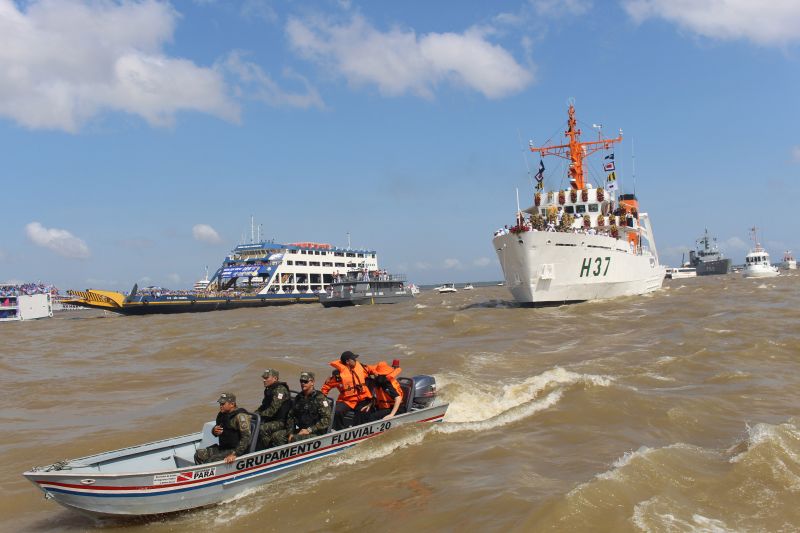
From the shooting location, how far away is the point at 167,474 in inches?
253

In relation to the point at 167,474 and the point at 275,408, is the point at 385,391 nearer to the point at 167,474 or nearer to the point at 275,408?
the point at 275,408

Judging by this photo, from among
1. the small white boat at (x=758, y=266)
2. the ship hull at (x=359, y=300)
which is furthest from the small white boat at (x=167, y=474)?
the small white boat at (x=758, y=266)

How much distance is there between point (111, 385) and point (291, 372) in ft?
16.3

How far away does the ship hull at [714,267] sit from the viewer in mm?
103625

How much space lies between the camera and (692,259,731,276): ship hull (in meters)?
104

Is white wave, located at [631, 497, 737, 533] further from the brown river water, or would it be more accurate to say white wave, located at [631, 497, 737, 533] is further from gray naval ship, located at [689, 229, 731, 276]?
gray naval ship, located at [689, 229, 731, 276]

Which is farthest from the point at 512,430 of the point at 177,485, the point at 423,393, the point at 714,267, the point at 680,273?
the point at 714,267

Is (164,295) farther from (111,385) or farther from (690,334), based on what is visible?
(690,334)

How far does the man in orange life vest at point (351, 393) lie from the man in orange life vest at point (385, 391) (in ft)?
0.64

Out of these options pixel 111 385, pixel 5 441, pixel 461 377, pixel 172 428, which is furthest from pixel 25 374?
pixel 461 377

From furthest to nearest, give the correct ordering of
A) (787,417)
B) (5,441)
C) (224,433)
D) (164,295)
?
(164,295) → (5,441) → (787,417) → (224,433)

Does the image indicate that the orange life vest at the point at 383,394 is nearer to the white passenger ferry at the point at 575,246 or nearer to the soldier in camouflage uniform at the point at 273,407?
the soldier in camouflage uniform at the point at 273,407

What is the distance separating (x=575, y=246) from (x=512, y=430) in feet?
66.7

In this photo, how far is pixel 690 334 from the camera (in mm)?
18047
